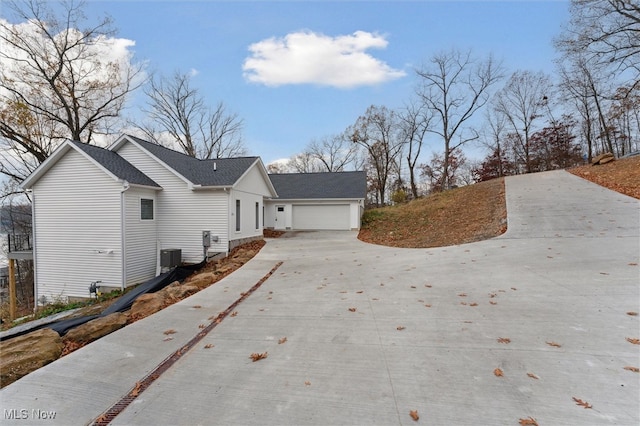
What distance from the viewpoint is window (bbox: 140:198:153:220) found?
38.8ft

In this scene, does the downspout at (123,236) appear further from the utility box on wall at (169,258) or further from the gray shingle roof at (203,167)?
the gray shingle roof at (203,167)

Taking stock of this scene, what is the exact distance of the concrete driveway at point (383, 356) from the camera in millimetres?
2404

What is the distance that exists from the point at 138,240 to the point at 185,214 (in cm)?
202

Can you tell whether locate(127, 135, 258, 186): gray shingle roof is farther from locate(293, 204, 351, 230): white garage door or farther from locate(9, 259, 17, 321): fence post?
locate(9, 259, 17, 321): fence post

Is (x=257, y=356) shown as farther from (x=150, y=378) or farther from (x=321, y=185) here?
(x=321, y=185)

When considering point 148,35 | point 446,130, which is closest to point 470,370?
point 148,35

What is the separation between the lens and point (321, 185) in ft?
72.3

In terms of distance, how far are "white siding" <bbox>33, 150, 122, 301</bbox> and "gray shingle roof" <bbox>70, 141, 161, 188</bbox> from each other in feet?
1.01

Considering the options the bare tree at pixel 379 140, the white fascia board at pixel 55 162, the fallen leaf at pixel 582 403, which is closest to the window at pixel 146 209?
the white fascia board at pixel 55 162

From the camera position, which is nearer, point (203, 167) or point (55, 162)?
point (55, 162)

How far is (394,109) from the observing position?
32438 millimetres

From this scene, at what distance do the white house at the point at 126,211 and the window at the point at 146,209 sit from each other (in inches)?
1.7

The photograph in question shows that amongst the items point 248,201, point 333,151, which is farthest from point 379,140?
point 248,201

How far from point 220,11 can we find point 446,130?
26.7m
